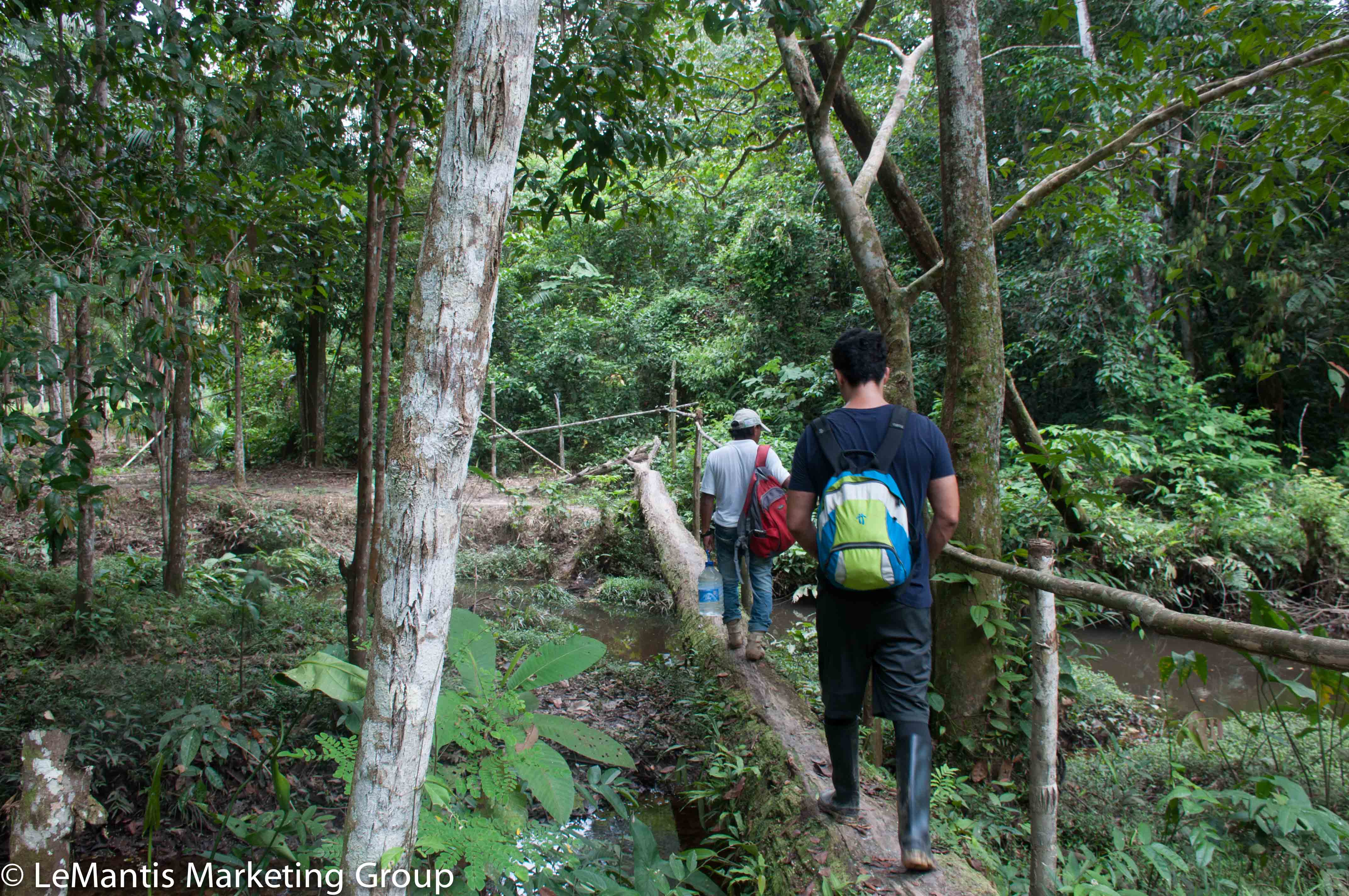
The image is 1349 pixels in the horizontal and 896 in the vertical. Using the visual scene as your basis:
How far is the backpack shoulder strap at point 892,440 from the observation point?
2.15 m

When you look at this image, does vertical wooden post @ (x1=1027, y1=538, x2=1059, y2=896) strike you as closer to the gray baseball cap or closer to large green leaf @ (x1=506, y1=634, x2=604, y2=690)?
large green leaf @ (x1=506, y1=634, x2=604, y2=690)

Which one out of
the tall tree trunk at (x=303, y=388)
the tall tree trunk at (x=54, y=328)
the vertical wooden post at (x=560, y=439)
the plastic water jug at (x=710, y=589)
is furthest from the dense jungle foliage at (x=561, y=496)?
the tall tree trunk at (x=303, y=388)

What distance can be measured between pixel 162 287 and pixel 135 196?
0.86 meters

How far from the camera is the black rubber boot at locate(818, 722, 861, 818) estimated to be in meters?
2.33

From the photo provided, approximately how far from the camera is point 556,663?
7.12 feet

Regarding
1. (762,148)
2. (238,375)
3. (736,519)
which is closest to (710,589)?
(736,519)

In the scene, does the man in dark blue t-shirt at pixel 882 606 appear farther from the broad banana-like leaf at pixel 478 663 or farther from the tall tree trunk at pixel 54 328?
the tall tree trunk at pixel 54 328

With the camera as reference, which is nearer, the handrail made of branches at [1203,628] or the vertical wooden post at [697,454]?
the handrail made of branches at [1203,628]

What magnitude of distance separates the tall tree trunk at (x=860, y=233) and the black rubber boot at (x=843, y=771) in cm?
176

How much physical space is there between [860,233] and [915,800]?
2.79m

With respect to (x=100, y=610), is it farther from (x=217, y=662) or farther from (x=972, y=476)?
(x=972, y=476)

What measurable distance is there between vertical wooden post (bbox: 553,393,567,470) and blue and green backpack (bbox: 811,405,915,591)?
1062 cm

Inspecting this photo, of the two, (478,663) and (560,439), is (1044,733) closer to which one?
(478,663)

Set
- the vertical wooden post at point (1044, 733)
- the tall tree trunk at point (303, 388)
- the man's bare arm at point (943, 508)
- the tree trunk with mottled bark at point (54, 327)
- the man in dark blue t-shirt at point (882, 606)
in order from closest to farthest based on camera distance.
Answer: the vertical wooden post at point (1044, 733) → the man in dark blue t-shirt at point (882, 606) → the man's bare arm at point (943, 508) → the tree trunk with mottled bark at point (54, 327) → the tall tree trunk at point (303, 388)
